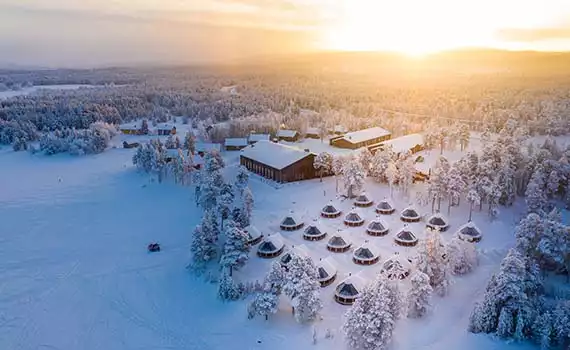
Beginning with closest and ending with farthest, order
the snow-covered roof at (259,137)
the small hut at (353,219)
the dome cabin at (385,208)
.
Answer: the small hut at (353,219) < the dome cabin at (385,208) < the snow-covered roof at (259,137)

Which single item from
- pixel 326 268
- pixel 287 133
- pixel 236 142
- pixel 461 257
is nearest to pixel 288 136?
pixel 287 133

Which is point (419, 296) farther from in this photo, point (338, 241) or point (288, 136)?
point (288, 136)

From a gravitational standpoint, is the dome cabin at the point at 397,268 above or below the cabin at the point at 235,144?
below

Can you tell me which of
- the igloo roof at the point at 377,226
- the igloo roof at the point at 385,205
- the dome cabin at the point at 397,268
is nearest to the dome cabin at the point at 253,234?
the igloo roof at the point at 377,226

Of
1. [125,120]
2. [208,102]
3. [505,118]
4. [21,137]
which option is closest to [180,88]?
[208,102]

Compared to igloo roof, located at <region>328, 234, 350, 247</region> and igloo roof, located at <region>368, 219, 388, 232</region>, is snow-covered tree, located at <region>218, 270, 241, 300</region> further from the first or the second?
igloo roof, located at <region>368, 219, 388, 232</region>

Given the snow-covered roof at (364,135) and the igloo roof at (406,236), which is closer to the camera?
the igloo roof at (406,236)

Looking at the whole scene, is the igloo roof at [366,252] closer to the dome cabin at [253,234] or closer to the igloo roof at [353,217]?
the igloo roof at [353,217]
